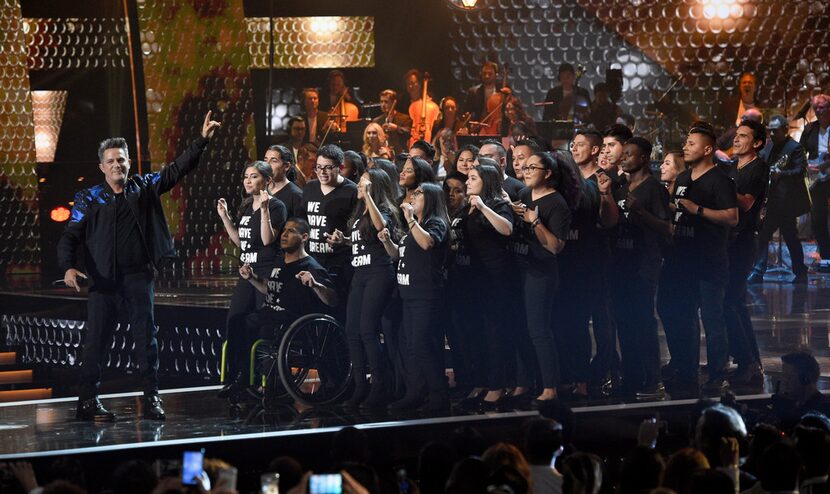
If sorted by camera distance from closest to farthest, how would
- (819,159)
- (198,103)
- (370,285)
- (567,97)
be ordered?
(370,285) → (819,159) → (198,103) → (567,97)

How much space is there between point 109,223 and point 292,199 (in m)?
1.17

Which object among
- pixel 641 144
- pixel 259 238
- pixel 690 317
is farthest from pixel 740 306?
pixel 259 238

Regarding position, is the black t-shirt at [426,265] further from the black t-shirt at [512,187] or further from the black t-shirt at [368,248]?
the black t-shirt at [512,187]

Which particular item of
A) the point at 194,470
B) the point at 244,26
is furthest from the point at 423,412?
the point at 244,26

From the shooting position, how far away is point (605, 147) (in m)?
6.99

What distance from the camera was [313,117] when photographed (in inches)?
538

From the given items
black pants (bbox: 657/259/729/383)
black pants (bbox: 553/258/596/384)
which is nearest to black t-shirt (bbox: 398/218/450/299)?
black pants (bbox: 553/258/596/384)

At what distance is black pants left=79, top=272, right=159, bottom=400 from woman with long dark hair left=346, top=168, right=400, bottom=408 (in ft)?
3.42

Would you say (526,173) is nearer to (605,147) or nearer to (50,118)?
(605,147)

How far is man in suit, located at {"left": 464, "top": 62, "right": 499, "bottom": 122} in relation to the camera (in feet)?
44.9

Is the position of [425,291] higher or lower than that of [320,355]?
higher

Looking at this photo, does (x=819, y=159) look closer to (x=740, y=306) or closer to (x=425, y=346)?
(x=740, y=306)

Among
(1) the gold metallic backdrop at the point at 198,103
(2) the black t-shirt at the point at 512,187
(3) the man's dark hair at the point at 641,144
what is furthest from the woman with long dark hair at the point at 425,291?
(1) the gold metallic backdrop at the point at 198,103

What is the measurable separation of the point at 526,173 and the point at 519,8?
8297 mm
